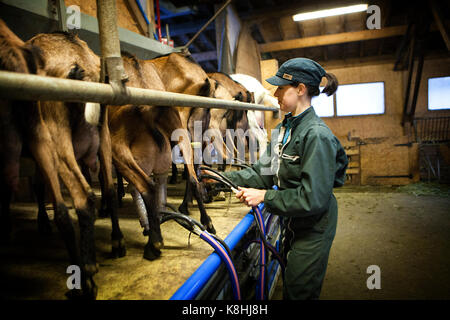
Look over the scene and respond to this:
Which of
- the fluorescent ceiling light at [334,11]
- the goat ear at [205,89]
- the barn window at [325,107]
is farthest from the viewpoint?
the barn window at [325,107]

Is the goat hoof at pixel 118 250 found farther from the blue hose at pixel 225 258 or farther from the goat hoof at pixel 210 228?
the goat hoof at pixel 210 228

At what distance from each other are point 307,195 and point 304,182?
2.9 inches

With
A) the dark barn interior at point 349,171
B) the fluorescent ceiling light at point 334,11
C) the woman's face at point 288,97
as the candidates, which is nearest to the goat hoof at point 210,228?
the dark barn interior at point 349,171

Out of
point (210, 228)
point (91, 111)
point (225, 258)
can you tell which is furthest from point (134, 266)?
point (91, 111)

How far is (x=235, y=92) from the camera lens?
4.13 metres

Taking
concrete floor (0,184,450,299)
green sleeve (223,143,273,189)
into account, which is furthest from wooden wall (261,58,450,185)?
green sleeve (223,143,273,189)

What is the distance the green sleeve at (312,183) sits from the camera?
55.2 inches

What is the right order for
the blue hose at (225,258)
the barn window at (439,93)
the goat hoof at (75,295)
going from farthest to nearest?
the barn window at (439,93)
the blue hose at (225,258)
the goat hoof at (75,295)

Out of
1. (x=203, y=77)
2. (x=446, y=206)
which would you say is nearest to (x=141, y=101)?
(x=203, y=77)

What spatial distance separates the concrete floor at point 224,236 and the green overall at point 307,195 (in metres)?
0.68

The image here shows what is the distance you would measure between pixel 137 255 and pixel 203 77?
5.90 feet

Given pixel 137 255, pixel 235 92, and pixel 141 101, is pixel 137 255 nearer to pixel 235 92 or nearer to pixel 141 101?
pixel 141 101

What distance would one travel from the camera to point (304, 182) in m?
1.43
